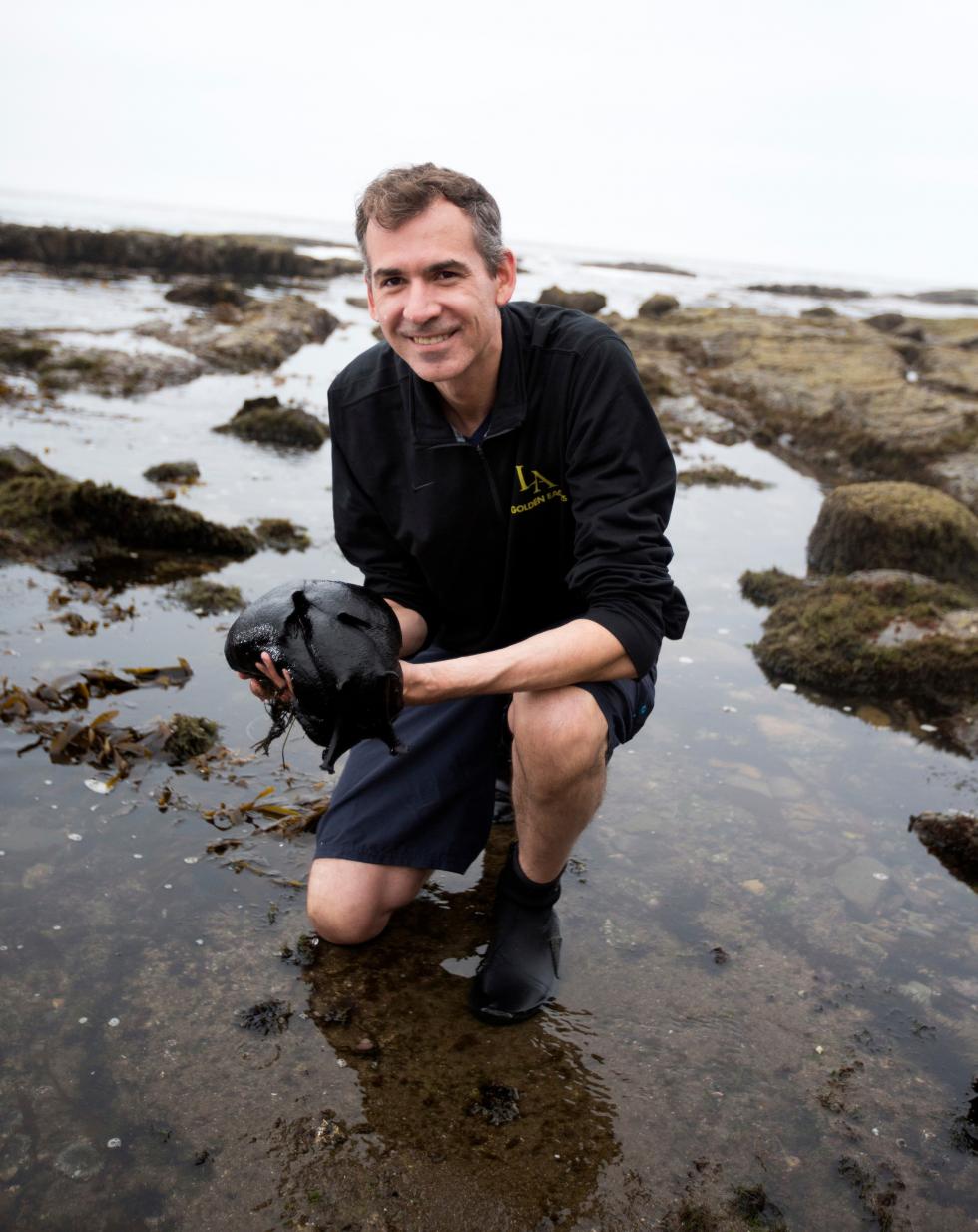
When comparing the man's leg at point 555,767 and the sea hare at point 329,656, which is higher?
the sea hare at point 329,656

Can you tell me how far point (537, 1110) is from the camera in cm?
249

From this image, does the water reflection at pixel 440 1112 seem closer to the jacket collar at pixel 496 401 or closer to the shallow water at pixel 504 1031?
the shallow water at pixel 504 1031

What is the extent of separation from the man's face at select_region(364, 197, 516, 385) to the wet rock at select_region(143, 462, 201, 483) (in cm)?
524

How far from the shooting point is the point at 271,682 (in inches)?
108

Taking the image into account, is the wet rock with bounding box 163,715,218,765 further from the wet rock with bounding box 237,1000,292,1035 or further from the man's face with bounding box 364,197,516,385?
the man's face with bounding box 364,197,516,385

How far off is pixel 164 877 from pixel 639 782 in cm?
194

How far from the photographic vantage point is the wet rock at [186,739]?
392cm

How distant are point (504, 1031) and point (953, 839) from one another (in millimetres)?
2000

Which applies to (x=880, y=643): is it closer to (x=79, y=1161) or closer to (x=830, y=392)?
(x=79, y=1161)

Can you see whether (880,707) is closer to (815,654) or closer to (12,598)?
(815,654)

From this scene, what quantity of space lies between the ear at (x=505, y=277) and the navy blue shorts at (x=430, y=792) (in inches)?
51.2

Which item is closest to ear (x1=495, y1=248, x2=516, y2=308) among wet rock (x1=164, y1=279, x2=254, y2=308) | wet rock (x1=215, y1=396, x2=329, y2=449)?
wet rock (x1=215, y1=396, x2=329, y2=449)

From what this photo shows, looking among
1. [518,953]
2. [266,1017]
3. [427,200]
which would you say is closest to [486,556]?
[427,200]

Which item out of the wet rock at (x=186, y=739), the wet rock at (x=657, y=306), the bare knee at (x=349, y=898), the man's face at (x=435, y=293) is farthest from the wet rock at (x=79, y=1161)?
the wet rock at (x=657, y=306)
